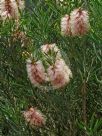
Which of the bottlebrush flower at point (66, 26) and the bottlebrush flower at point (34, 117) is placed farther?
the bottlebrush flower at point (34, 117)

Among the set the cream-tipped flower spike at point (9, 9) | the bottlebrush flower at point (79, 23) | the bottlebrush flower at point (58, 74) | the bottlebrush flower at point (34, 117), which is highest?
the cream-tipped flower spike at point (9, 9)

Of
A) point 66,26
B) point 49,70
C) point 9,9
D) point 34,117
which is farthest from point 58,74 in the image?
point 9,9

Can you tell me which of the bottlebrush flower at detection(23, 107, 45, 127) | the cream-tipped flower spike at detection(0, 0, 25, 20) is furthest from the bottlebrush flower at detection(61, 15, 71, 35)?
the bottlebrush flower at detection(23, 107, 45, 127)

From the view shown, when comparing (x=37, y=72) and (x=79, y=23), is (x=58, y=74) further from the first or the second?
(x=79, y=23)

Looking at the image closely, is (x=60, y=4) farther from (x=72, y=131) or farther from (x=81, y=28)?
(x=72, y=131)

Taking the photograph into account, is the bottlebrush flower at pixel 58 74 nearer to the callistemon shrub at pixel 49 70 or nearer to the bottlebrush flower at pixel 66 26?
the callistemon shrub at pixel 49 70

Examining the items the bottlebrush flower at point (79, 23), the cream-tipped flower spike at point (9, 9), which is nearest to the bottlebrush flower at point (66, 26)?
the bottlebrush flower at point (79, 23)
